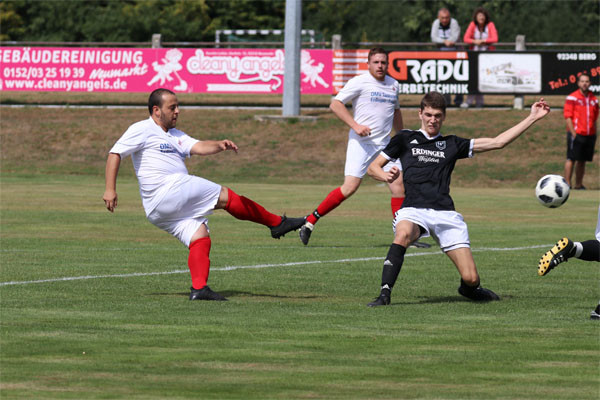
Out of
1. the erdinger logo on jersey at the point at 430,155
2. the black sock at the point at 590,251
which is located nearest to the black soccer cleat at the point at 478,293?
the black sock at the point at 590,251

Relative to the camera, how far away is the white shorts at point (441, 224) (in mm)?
9828

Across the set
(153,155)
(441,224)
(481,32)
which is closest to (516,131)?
(441,224)

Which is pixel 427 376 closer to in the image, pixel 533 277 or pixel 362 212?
pixel 533 277

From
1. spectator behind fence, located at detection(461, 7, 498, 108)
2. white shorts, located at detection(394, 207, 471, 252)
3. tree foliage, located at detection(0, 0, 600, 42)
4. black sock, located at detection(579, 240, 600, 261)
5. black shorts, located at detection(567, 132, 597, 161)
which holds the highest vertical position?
tree foliage, located at detection(0, 0, 600, 42)

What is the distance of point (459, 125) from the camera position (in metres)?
31.7

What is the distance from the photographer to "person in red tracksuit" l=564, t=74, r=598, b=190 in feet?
82.5

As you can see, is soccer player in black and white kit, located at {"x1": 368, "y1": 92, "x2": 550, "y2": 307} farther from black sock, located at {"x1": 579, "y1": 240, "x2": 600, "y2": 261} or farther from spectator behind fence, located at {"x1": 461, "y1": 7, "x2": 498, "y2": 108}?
spectator behind fence, located at {"x1": 461, "y1": 7, "x2": 498, "y2": 108}

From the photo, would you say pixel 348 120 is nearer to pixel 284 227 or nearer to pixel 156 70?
pixel 284 227

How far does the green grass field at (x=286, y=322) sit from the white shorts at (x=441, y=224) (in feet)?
1.72

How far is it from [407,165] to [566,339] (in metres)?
2.42

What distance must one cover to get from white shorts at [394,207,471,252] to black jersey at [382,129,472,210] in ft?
0.21

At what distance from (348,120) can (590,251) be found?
4.95m

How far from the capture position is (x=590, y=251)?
382 inches

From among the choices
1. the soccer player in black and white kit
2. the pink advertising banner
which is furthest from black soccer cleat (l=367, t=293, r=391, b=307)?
the pink advertising banner
